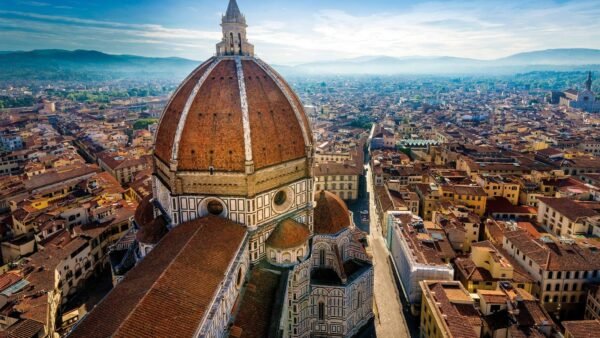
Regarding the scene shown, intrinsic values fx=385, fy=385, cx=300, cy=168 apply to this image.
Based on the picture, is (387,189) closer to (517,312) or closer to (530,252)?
(530,252)

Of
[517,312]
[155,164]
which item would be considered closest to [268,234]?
[155,164]

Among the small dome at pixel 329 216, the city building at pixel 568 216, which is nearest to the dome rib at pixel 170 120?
the small dome at pixel 329 216

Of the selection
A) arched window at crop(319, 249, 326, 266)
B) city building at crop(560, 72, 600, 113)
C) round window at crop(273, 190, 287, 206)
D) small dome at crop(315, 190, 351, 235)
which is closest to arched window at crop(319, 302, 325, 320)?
arched window at crop(319, 249, 326, 266)

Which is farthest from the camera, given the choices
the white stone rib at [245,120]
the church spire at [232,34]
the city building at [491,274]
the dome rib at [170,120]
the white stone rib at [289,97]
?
the city building at [491,274]

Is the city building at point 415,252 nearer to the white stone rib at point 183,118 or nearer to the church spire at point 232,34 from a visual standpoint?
the white stone rib at point 183,118

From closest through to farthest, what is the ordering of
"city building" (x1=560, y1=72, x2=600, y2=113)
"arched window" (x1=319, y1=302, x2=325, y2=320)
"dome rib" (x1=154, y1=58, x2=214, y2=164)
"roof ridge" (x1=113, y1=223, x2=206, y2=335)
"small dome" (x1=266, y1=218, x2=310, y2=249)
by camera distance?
"roof ridge" (x1=113, y1=223, x2=206, y2=335), "small dome" (x1=266, y1=218, x2=310, y2=249), "dome rib" (x1=154, y1=58, x2=214, y2=164), "arched window" (x1=319, y1=302, x2=325, y2=320), "city building" (x1=560, y1=72, x2=600, y2=113)

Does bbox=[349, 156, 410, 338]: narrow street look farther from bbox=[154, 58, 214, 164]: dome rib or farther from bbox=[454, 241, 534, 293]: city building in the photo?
bbox=[154, 58, 214, 164]: dome rib
